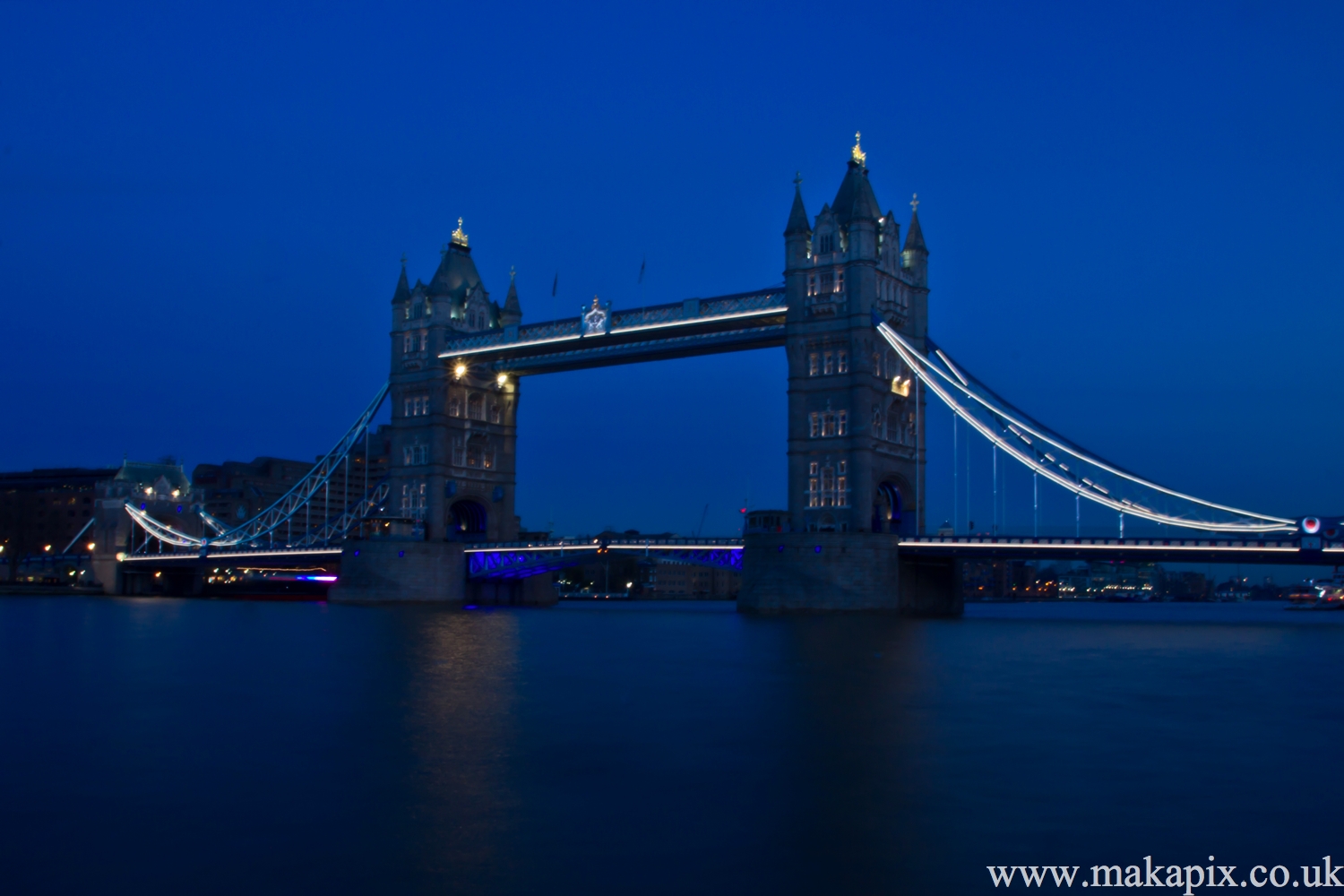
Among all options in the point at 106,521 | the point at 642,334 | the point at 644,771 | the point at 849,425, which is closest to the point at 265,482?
the point at 106,521

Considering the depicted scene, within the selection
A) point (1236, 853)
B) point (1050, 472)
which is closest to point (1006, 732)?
point (1236, 853)

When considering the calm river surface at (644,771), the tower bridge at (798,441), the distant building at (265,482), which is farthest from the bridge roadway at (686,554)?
the distant building at (265,482)

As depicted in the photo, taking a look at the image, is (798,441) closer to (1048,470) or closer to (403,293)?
(1048,470)

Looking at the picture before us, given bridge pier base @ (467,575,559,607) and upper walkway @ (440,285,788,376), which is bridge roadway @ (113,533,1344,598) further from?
upper walkway @ (440,285,788,376)

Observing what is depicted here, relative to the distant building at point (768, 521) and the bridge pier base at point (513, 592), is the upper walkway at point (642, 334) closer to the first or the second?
the distant building at point (768, 521)

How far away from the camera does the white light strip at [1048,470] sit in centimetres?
5438

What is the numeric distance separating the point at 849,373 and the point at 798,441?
14.4 ft

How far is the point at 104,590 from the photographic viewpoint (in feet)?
343

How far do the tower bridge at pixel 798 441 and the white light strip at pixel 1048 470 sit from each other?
135 millimetres

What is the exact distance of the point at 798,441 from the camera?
62.8 metres

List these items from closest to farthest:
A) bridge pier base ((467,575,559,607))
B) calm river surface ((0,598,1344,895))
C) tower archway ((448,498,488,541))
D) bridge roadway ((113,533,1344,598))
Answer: calm river surface ((0,598,1344,895))
bridge roadway ((113,533,1344,598))
bridge pier base ((467,575,559,607))
tower archway ((448,498,488,541))

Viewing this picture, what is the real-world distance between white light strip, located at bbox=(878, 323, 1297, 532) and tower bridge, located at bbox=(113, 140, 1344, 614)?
135 mm

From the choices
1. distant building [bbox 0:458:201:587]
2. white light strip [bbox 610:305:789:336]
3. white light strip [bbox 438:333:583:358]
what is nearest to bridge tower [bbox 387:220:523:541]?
white light strip [bbox 438:333:583:358]

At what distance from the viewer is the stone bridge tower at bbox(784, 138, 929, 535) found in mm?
61000
